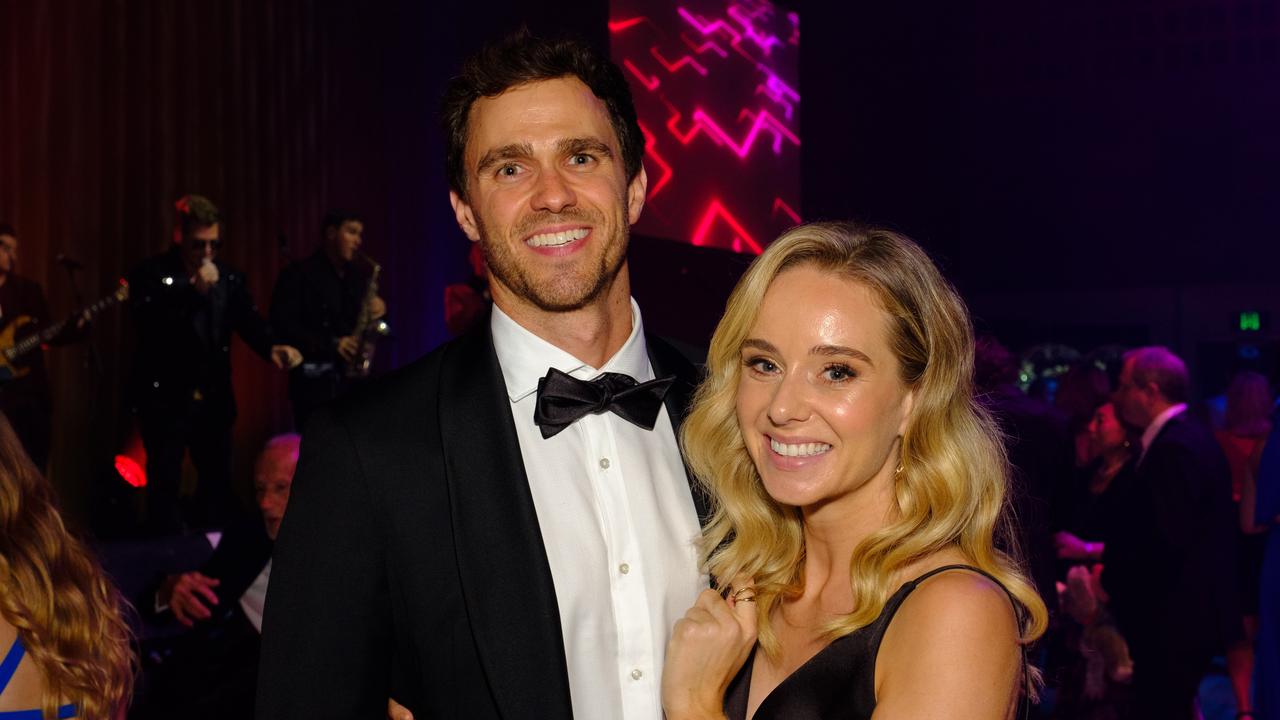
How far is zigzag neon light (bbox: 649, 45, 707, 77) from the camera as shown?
17.1 feet

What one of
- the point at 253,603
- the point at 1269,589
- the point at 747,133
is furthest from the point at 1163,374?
the point at 253,603

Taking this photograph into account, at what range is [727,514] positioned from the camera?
2.17m

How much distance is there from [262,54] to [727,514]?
24.0ft

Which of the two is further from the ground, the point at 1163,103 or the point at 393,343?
the point at 1163,103

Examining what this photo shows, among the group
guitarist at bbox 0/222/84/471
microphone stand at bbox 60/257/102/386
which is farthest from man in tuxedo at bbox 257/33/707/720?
microphone stand at bbox 60/257/102/386

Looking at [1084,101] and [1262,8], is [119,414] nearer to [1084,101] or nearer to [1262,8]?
[1084,101]

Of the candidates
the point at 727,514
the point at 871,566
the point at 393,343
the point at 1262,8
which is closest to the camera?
the point at 871,566

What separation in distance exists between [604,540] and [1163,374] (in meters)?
4.03

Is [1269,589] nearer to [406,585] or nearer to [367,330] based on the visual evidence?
[406,585]

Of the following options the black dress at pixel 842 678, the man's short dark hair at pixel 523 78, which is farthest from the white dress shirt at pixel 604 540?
the man's short dark hair at pixel 523 78

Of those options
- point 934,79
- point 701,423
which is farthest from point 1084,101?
point 701,423

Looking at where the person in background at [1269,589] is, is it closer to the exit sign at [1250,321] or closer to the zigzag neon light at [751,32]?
the zigzag neon light at [751,32]

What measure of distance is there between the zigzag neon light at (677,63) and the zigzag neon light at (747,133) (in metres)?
0.20

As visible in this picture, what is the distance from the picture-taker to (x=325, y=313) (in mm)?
7070
